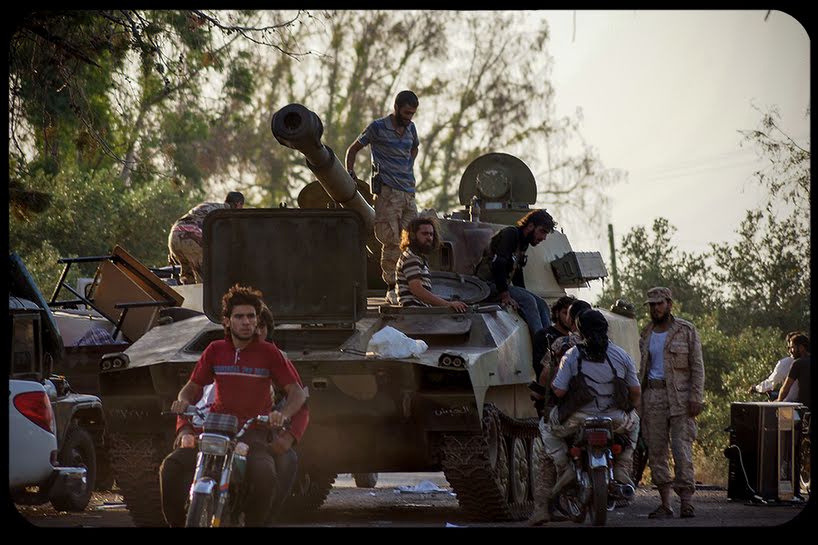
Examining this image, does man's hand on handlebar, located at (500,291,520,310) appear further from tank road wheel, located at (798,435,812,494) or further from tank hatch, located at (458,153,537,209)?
tank hatch, located at (458,153,537,209)

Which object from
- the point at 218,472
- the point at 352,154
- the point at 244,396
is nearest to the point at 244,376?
the point at 244,396

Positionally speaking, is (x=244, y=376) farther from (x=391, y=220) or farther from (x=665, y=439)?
(x=391, y=220)

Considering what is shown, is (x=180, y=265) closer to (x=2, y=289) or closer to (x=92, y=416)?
(x=92, y=416)

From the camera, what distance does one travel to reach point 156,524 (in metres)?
13.5

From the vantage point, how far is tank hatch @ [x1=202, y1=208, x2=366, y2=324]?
45.3 feet

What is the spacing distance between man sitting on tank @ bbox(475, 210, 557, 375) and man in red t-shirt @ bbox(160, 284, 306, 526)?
4559mm

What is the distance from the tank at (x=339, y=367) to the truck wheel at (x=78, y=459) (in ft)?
4.40

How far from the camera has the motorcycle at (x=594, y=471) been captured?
12109mm

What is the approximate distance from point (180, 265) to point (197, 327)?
2.94 meters

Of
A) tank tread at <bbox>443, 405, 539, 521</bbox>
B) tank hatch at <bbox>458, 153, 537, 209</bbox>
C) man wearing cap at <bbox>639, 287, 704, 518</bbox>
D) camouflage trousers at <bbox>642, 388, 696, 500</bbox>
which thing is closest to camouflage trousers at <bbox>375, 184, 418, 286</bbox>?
tank tread at <bbox>443, 405, 539, 521</bbox>

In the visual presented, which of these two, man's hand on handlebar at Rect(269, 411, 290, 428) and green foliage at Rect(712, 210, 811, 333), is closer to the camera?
man's hand on handlebar at Rect(269, 411, 290, 428)

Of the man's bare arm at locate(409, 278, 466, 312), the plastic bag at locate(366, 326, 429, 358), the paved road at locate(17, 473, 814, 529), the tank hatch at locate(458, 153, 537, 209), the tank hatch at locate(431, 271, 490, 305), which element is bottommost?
the paved road at locate(17, 473, 814, 529)

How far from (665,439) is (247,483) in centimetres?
515

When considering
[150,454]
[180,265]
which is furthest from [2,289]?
[180,265]
